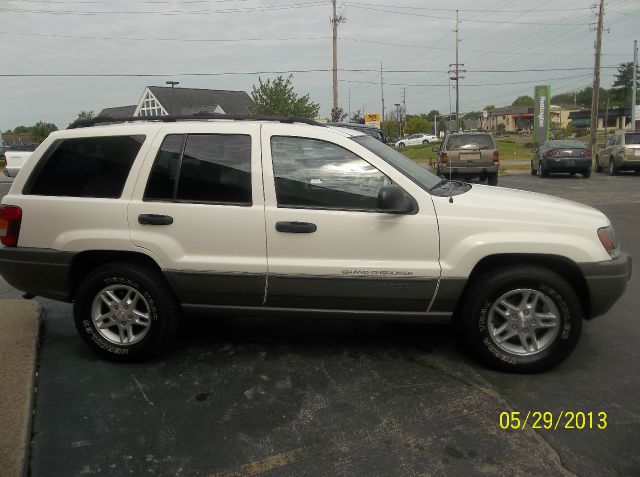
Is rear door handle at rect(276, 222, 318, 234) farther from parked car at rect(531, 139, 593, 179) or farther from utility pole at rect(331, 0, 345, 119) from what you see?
utility pole at rect(331, 0, 345, 119)

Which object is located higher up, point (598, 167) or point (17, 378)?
point (17, 378)

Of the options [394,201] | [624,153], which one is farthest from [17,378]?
[624,153]

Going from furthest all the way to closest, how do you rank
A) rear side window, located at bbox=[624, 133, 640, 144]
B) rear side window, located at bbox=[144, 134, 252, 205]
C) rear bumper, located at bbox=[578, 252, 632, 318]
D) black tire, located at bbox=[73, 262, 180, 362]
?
1. rear side window, located at bbox=[624, 133, 640, 144]
2. black tire, located at bbox=[73, 262, 180, 362]
3. rear side window, located at bbox=[144, 134, 252, 205]
4. rear bumper, located at bbox=[578, 252, 632, 318]

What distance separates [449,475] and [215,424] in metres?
1.35

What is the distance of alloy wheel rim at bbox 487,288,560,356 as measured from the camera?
12.7 feet

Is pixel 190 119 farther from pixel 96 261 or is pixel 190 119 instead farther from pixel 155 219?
pixel 96 261

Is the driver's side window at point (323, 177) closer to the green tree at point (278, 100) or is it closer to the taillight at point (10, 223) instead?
the taillight at point (10, 223)

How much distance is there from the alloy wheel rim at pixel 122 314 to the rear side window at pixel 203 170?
0.74 meters

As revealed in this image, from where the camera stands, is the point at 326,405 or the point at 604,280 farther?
the point at 604,280

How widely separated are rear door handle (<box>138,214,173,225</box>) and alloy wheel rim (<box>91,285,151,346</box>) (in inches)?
20.5

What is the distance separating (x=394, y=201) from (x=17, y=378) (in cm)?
277

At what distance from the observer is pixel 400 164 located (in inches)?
164

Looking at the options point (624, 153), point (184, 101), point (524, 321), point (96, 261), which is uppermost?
point (184, 101)

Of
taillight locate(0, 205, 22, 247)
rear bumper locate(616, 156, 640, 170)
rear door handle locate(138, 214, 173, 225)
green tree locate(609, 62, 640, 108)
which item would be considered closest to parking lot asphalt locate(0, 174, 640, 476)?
taillight locate(0, 205, 22, 247)
